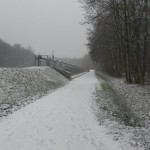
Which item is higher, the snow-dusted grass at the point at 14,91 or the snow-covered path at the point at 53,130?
the snow-dusted grass at the point at 14,91

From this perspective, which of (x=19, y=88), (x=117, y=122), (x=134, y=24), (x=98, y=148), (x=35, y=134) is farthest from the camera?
(x=134, y=24)

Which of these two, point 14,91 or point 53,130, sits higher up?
point 14,91

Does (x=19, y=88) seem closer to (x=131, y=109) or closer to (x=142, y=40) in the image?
(x=131, y=109)

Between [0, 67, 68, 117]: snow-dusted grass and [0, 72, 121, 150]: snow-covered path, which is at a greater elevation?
[0, 67, 68, 117]: snow-dusted grass

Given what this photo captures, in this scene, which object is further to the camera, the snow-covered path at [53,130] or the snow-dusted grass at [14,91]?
the snow-dusted grass at [14,91]

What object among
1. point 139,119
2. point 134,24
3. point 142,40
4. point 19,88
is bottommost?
point 139,119

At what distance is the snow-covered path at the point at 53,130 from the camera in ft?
22.5

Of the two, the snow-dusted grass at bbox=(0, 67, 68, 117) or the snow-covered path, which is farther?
the snow-dusted grass at bbox=(0, 67, 68, 117)

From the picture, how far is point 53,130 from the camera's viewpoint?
26.4ft

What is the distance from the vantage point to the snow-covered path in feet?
22.5

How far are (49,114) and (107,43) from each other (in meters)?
29.2

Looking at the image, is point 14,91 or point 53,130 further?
point 14,91

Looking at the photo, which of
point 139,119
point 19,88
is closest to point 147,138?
point 139,119

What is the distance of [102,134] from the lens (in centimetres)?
794
